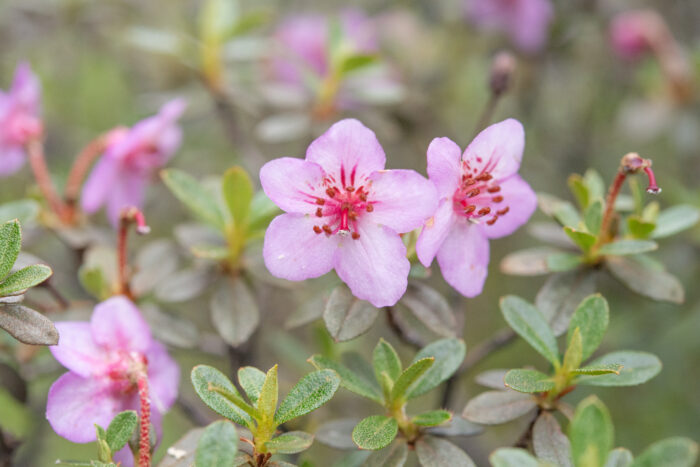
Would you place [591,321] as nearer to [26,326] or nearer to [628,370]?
[628,370]

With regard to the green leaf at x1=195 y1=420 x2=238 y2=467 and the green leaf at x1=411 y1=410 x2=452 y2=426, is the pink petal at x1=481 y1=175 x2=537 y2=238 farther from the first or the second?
the green leaf at x1=195 y1=420 x2=238 y2=467

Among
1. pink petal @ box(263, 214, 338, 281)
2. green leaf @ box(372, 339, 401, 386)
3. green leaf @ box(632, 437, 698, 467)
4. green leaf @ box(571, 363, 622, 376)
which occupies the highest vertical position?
pink petal @ box(263, 214, 338, 281)

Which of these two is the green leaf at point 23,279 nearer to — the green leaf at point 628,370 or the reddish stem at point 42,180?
the reddish stem at point 42,180

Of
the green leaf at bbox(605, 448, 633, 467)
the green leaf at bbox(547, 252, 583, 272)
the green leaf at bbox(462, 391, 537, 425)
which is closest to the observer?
the green leaf at bbox(605, 448, 633, 467)

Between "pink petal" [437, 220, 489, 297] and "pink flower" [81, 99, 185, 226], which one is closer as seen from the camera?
"pink petal" [437, 220, 489, 297]

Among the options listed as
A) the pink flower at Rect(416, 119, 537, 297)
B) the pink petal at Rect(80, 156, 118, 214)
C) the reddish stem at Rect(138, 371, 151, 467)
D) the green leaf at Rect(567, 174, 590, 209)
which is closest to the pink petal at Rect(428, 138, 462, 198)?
the pink flower at Rect(416, 119, 537, 297)

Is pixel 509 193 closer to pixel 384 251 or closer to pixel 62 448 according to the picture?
pixel 384 251
